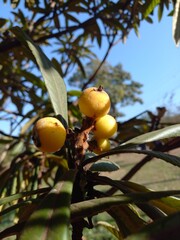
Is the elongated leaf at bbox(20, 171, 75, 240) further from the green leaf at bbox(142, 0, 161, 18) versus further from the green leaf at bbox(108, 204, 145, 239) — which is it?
the green leaf at bbox(142, 0, 161, 18)

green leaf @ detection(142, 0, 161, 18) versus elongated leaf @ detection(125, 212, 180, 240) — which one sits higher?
green leaf @ detection(142, 0, 161, 18)

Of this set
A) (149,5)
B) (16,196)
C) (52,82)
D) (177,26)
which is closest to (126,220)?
(16,196)

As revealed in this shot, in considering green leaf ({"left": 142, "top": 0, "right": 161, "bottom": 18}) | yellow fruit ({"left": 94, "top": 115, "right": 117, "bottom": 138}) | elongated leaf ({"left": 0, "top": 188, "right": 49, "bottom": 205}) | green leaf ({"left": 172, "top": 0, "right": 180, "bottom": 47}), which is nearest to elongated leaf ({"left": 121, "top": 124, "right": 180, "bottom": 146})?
yellow fruit ({"left": 94, "top": 115, "right": 117, "bottom": 138})

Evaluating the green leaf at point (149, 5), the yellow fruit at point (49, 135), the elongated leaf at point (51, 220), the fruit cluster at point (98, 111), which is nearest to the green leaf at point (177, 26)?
the green leaf at point (149, 5)

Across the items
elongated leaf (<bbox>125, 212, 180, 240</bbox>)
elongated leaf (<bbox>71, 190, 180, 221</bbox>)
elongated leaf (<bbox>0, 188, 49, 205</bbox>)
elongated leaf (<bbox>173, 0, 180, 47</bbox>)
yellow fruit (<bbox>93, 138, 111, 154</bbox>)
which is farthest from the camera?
elongated leaf (<bbox>173, 0, 180, 47</bbox>)

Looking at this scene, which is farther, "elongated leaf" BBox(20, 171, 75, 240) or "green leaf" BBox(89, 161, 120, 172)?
"green leaf" BBox(89, 161, 120, 172)

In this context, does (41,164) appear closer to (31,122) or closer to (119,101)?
(31,122)

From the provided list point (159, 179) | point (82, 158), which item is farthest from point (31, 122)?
point (159, 179)
